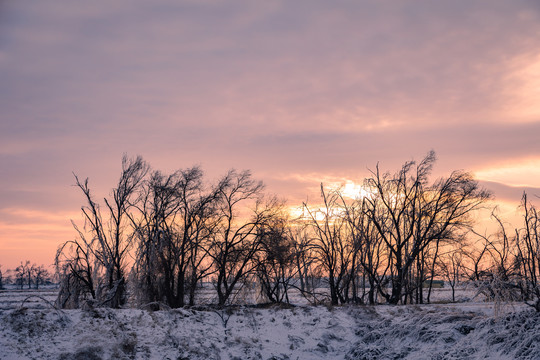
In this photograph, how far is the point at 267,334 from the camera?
16.6 meters

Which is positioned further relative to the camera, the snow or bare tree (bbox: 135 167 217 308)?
bare tree (bbox: 135 167 217 308)

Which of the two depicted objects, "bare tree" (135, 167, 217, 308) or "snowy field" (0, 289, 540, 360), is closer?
"snowy field" (0, 289, 540, 360)

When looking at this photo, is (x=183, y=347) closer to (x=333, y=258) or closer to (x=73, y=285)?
(x=73, y=285)

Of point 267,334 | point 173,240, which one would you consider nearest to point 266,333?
point 267,334

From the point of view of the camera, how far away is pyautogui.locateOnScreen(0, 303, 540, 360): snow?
40.4ft

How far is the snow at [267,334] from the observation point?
1232cm

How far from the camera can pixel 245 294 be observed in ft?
93.2

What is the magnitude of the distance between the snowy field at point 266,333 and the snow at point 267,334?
3 cm

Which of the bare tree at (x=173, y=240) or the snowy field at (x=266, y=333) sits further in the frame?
the bare tree at (x=173, y=240)

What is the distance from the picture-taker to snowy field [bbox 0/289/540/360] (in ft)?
40.4

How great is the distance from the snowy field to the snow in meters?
0.03

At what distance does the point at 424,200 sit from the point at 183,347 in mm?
22204

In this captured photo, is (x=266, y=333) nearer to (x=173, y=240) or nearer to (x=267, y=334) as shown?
(x=267, y=334)

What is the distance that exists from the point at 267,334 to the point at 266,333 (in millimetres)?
75
